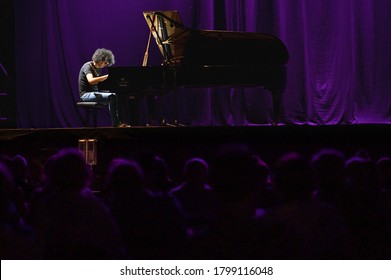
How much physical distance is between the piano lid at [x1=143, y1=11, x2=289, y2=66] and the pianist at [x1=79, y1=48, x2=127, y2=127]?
949 millimetres

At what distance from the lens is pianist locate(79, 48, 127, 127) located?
20.8 ft

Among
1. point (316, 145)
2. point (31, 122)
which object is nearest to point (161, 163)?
point (316, 145)

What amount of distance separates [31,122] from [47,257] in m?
7.02

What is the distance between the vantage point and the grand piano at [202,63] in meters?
5.59

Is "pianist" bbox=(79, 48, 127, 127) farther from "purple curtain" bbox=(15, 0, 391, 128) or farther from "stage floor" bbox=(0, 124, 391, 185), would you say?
"stage floor" bbox=(0, 124, 391, 185)

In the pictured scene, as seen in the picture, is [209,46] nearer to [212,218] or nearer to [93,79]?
[93,79]

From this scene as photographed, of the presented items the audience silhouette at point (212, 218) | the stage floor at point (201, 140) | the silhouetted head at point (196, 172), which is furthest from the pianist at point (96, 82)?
the audience silhouette at point (212, 218)

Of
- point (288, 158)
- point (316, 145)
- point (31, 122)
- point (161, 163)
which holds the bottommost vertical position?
point (31, 122)

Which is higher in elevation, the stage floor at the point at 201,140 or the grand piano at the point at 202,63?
the grand piano at the point at 202,63

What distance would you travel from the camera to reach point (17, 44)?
8508 mm

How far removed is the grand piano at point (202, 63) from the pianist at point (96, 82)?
2.18 ft

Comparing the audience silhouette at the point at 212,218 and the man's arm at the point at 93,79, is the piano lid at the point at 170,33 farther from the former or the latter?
the audience silhouette at the point at 212,218
